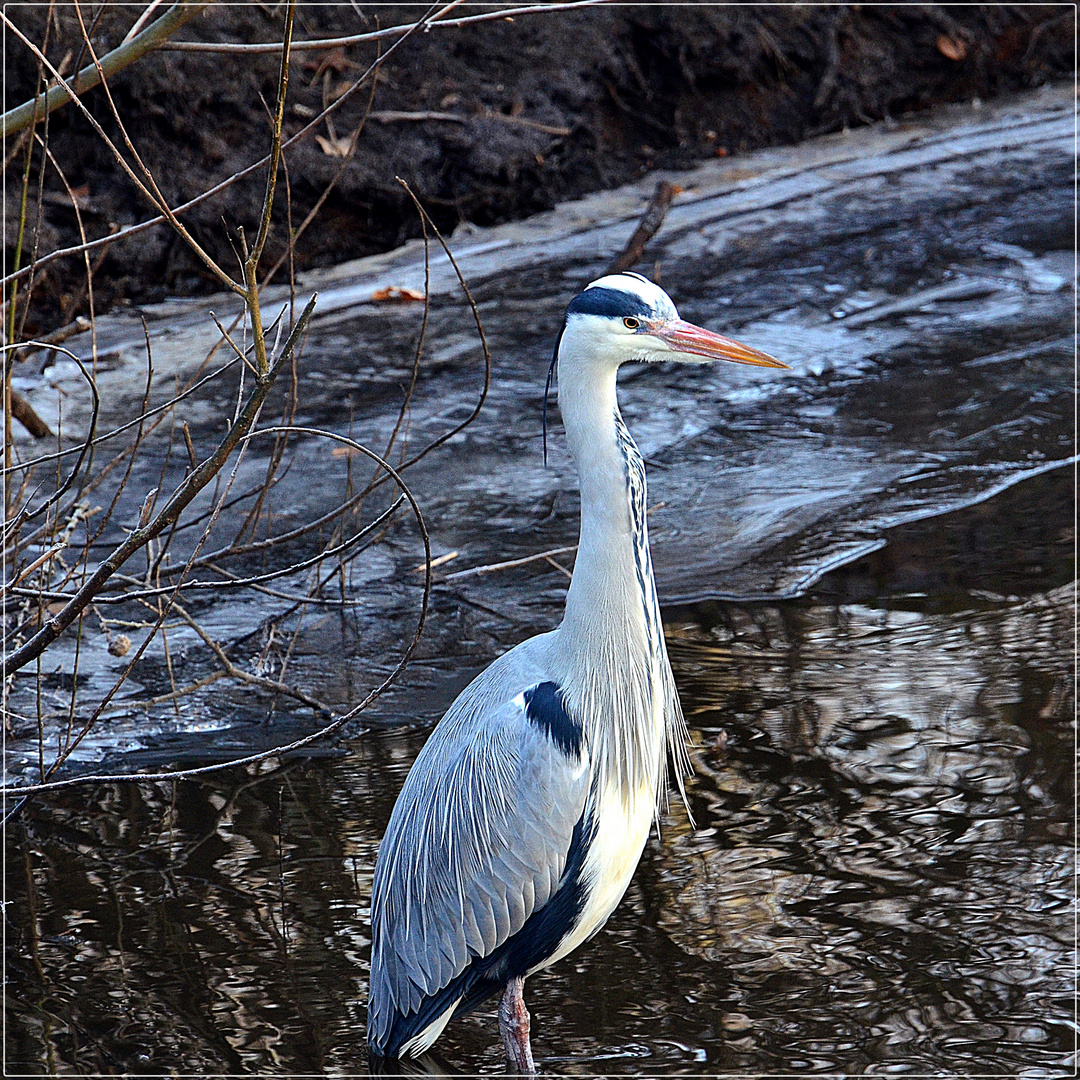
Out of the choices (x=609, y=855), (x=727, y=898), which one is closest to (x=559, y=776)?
(x=609, y=855)

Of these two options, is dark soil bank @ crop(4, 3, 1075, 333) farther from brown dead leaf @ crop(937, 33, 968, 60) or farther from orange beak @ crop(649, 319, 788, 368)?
orange beak @ crop(649, 319, 788, 368)

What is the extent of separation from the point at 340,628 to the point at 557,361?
2.22 m

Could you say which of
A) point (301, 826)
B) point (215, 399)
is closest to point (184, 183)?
point (215, 399)

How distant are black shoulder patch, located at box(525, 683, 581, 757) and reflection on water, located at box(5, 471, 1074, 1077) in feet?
2.46

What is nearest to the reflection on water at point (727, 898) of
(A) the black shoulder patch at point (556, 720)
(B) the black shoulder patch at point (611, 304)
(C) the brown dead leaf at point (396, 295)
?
(A) the black shoulder patch at point (556, 720)

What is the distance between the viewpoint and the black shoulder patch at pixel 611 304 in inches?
109

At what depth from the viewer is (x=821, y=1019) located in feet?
10.2

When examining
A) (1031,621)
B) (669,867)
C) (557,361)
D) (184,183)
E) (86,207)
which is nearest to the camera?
(557,361)

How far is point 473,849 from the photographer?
117 inches

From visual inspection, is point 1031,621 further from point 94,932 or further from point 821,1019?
point 94,932

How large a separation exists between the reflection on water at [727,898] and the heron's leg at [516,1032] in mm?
155

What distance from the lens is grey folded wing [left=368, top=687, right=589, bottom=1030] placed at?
290 centimetres

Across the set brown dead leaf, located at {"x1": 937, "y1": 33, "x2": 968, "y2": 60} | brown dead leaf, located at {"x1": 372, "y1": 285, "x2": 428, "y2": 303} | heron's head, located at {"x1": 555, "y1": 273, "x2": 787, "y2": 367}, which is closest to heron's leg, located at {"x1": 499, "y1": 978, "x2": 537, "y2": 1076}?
heron's head, located at {"x1": 555, "y1": 273, "x2": 787, "y2": 367}

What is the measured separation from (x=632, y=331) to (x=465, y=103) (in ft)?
22.1
